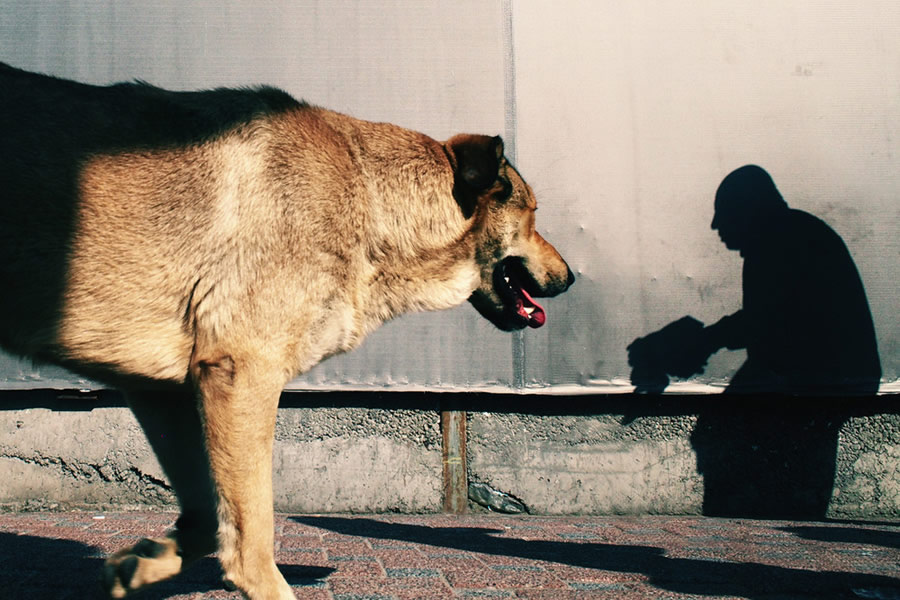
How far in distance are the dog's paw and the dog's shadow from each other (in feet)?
0.71

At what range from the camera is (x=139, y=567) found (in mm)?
2805

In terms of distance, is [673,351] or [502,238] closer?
[502,238]

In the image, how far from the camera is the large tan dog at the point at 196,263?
8.58 ft

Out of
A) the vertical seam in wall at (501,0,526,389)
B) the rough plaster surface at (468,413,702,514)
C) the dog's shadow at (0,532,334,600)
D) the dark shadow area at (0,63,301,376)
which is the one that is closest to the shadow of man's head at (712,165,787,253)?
the rough plaster surface at (468,413,702,514)

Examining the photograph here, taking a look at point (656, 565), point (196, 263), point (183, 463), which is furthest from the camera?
point (656, 565)

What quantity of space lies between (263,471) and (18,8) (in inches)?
189

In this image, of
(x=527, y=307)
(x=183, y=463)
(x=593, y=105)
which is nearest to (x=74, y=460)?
(x=183, y=463)

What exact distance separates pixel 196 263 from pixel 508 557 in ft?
8.10

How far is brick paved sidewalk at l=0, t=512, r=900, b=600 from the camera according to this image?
3549 millimetres

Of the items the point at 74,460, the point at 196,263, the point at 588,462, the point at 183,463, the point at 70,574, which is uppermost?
the point at 196,263

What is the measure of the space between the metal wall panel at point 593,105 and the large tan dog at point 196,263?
2650 mm

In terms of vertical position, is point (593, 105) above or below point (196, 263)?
above

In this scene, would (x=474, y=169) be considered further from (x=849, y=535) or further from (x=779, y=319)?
(x=849, y=535)

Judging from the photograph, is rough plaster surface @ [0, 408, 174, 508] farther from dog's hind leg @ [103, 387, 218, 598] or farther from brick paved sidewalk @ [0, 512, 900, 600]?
dog's hind leg @ [103, 387, 218, 598]
